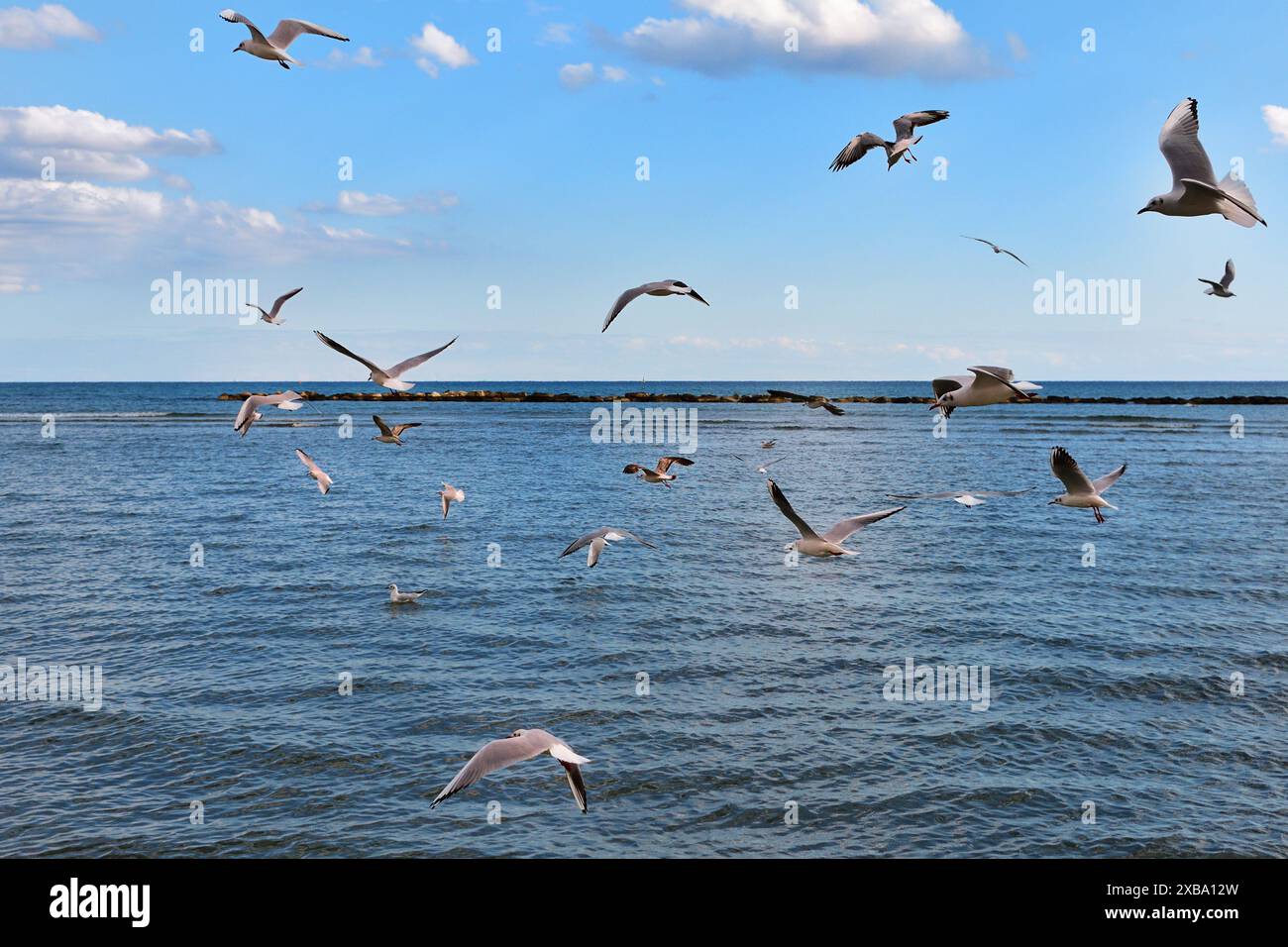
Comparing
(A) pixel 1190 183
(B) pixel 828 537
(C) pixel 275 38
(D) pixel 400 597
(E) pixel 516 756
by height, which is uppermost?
(C) pixel 275 38

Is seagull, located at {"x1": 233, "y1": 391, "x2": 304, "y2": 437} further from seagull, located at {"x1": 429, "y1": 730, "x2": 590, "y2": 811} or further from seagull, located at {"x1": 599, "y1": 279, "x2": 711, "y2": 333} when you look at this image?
seagull, located at {"x1": 429, "y1": 730, "x2": 590, "y2": 811}

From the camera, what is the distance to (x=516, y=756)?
809cm

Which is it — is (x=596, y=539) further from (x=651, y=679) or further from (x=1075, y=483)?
(x=1075, y=483)

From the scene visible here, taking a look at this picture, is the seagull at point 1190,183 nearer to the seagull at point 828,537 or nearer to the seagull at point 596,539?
the seagull at point 828,537

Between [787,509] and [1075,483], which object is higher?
[1075,483]

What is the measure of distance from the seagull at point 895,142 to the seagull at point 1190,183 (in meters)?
3.42

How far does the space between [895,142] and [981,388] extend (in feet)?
13.9

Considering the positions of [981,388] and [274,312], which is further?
[274,312]

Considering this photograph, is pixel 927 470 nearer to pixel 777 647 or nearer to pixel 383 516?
pixel 383 516

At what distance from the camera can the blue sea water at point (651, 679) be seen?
34.5 feet

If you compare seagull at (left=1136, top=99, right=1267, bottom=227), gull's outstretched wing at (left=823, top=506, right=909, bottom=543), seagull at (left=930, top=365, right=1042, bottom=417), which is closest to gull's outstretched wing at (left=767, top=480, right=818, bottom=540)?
gull's outstretched wing at (left=823, top=506, right=909, bottom=543)

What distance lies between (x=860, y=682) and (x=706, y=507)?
65.5ft

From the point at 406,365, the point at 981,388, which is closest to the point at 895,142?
the point at 981,388
